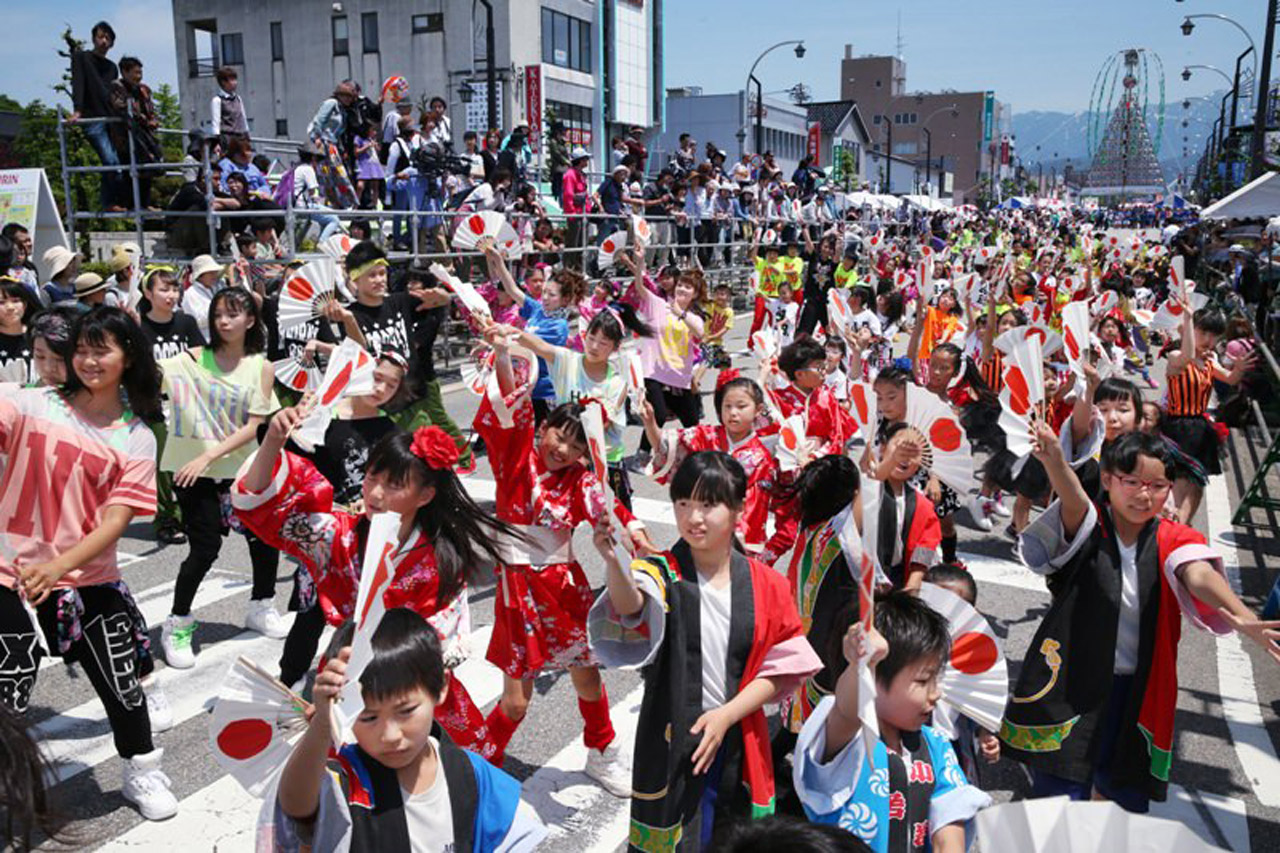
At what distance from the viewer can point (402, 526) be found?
11.1 ft

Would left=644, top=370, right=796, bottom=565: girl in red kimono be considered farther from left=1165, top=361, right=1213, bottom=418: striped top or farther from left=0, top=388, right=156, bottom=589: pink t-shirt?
left=1165, top=361, right=1213, bottom=418: striped top

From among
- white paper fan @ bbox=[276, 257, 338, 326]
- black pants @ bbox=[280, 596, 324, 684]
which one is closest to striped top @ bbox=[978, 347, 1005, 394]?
white paper fan @ bbox=[276, 257, 338, 326]

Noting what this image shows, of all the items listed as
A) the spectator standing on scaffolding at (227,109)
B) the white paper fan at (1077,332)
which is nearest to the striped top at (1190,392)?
the white paper fan at (1077,332)

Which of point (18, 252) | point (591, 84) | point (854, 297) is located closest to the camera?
point (18, 252)

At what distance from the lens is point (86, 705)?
4625 mm

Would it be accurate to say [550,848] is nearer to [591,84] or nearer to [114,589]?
[114,589]

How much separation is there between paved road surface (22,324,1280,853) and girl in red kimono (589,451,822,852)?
3.30 feet

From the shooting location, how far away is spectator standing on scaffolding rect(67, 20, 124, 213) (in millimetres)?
10875

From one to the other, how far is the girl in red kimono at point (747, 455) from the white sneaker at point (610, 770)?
3.19 ft

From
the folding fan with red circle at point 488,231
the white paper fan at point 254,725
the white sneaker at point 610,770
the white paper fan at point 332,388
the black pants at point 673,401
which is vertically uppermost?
the folding fan with red circle at point 488,231

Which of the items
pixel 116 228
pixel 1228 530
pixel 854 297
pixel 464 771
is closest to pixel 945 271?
pixel 854 297

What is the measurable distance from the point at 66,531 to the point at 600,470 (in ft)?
6.11

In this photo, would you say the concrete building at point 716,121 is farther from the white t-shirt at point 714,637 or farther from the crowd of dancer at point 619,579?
the white t-shirt at point 714,637

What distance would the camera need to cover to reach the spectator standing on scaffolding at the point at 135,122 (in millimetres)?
11031
